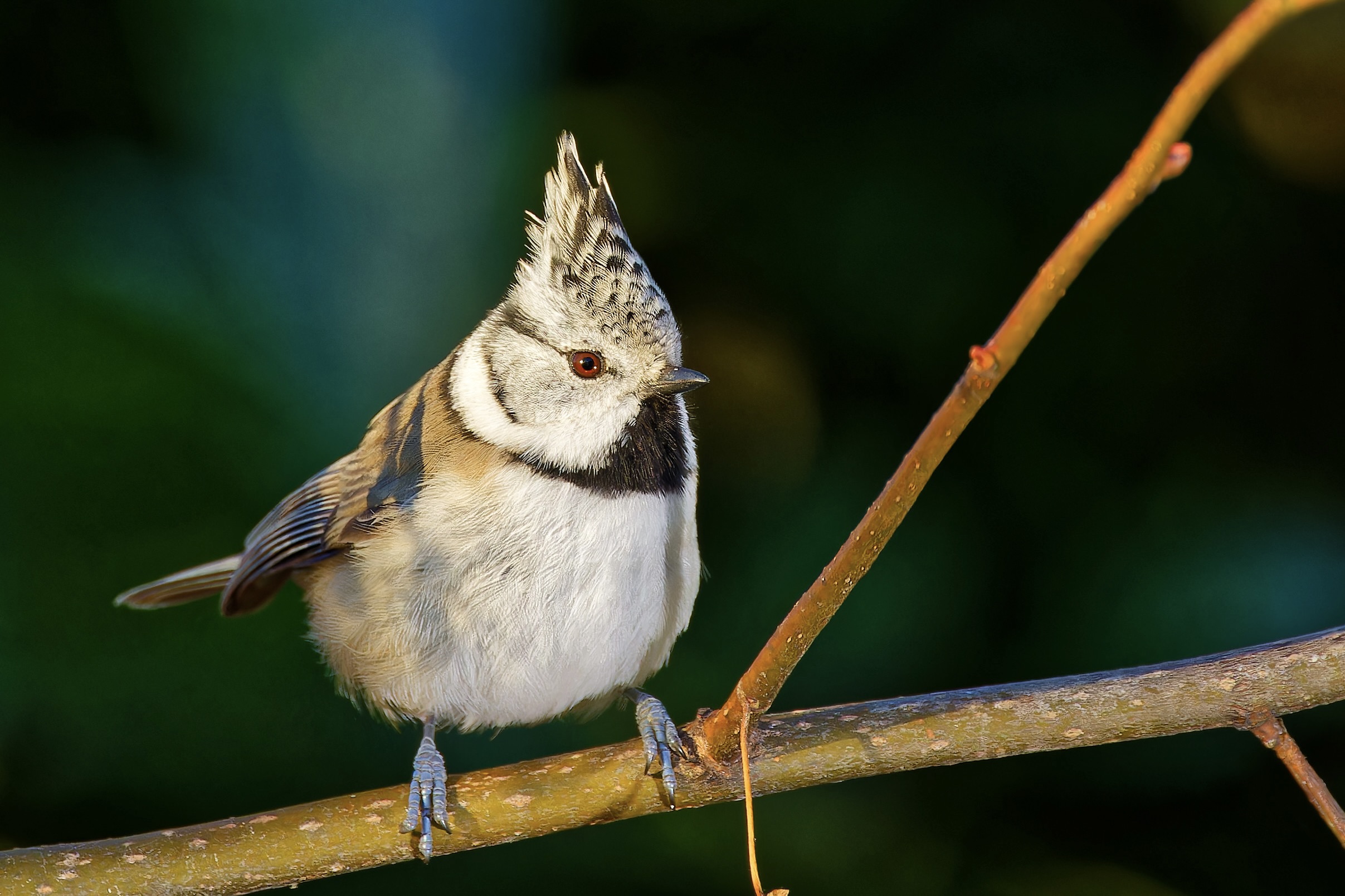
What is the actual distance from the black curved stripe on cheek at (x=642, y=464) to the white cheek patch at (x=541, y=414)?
0.01 m

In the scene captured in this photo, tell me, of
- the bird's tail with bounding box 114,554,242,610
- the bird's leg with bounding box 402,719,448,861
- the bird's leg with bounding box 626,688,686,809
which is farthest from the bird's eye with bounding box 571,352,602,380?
the bird's tail with bounding box 114,554,242,610

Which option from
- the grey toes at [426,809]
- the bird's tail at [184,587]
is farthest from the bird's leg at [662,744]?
the bird's tail at [184,587]

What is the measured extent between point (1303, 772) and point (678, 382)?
0.99 metres

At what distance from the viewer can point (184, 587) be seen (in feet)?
7.02

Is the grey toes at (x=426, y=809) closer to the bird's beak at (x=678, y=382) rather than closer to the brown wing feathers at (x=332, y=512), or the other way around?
the brown wing feathers at (x=332, y=512)

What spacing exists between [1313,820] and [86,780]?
7.12 ft

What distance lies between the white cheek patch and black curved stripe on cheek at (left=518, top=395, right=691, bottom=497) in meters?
0.01

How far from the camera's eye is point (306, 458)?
2164mm

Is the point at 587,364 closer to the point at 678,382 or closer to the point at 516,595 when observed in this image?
the point at 678,382

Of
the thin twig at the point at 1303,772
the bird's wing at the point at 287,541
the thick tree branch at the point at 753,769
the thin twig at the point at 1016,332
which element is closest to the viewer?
the thin twig at the point at 1016,332

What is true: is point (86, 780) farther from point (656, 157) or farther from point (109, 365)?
point (656, 157)

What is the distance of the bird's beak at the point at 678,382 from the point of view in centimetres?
178

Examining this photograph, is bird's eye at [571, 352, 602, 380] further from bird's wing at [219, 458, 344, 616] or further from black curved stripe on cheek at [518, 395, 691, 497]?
bird's wing at [219, 458, 344, 616]

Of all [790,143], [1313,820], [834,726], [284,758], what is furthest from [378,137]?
[1313,820]
